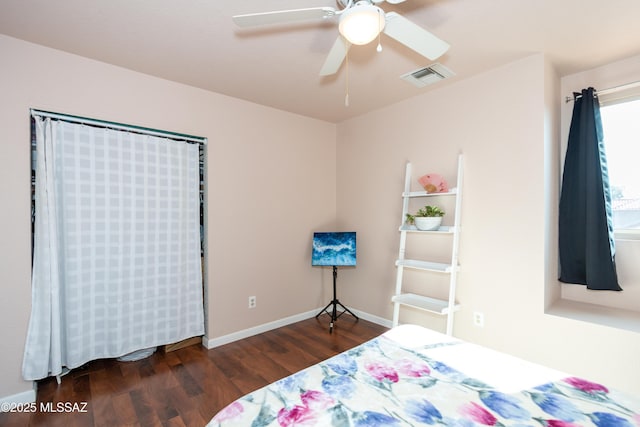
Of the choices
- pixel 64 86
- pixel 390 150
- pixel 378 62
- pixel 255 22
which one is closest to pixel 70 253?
pixel 64 86

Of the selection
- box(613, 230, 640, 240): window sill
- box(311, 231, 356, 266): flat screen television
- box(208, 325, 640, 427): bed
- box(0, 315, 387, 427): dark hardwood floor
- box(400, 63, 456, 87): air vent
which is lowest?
box(0, 315, 387, 427): dark hardwood floor

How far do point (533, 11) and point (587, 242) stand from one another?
1.69 metres

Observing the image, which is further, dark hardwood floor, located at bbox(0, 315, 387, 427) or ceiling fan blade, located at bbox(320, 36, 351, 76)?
dark hardwood floor, located at bbox(0, 315, 387, 427)

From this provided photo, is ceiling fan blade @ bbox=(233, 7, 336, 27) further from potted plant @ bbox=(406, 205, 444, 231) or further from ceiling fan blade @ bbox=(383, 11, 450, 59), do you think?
potted plant @ bbox=(406, 205, 444, 231)

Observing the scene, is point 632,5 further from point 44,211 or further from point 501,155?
point 44,211

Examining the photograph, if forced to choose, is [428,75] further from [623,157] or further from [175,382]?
[175,382]

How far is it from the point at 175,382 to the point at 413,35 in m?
2.76

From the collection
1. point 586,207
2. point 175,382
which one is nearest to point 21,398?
point 175,382

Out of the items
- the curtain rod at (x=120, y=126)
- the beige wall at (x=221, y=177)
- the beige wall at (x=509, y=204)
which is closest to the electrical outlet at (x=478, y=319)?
the beige wall at (x=509, y=204)

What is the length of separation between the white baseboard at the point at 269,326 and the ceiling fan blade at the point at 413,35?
269 centimetres

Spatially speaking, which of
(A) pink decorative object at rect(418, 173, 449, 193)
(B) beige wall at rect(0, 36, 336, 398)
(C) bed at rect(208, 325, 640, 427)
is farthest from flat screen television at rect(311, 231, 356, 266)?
(C) bed at rect(208, 325, 640, 427)

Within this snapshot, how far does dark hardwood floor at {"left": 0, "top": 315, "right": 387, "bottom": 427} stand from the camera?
1.88 meters

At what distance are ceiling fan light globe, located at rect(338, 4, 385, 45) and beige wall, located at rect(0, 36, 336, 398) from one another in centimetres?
199

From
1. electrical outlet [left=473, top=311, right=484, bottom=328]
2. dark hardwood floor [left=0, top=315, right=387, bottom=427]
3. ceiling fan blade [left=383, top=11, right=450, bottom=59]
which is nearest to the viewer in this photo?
ceiling fan blade [left=383, top=11, right=450, bottom=59]
